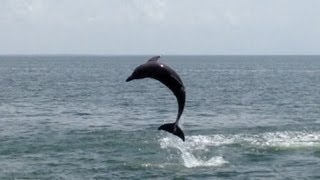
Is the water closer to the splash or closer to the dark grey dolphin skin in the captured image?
the splash

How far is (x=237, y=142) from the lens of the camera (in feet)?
156

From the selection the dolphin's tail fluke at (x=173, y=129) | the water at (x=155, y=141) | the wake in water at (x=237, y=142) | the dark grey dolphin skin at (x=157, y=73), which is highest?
the dark grey dolphin skin at (x=157, y=73)

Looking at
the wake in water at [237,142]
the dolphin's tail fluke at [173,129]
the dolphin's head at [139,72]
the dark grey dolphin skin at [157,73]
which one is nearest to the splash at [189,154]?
the wake in water at [237,142]

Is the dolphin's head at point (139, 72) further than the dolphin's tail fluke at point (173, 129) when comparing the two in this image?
No

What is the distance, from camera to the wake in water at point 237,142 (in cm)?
4267

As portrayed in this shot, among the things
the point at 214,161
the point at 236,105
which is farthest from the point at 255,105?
the point at 214,161

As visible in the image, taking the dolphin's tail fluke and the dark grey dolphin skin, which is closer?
the dark grey dolphin skin

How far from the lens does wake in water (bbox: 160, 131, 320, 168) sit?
4267cm

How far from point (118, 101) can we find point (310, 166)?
5178cm

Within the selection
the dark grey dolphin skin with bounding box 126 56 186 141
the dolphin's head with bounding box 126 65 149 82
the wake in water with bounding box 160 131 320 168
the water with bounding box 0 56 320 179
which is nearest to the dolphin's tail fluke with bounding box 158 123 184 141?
the dark grey dolphin skin with bounding box 126 56 186 141

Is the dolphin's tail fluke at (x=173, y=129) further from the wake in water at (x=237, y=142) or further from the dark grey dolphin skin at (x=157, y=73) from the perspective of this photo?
the wake in water at (x=237, y=142)

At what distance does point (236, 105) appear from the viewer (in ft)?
271

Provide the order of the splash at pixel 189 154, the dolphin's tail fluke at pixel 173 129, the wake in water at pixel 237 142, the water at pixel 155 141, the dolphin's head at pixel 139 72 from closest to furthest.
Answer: the dolphin's head at pixel 139 72 < the dolphin's tail fluke at pixel 173 129 < the water at pixel 155 141 < the splash at pixel 189 154 < the wake in water at pixel 237 142

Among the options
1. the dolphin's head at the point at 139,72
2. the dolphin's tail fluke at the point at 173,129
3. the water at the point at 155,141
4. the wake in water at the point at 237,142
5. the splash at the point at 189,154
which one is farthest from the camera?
the wake in water at the point at 237,142
